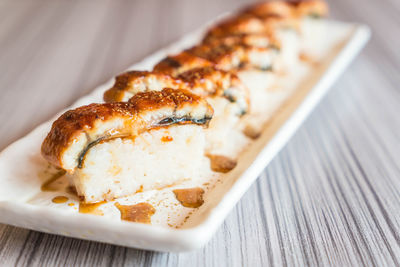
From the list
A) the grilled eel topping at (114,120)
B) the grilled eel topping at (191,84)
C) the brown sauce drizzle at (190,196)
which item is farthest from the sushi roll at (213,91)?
the brown sauce drizzle at (190,196)

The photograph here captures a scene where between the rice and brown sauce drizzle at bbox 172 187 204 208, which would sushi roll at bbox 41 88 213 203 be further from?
brown sauce drizzle at bbox 172 187 204 208

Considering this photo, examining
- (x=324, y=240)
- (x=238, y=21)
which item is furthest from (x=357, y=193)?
(x=238, y=21)

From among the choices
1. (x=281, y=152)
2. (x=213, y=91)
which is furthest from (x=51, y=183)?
(x=281, y=152)

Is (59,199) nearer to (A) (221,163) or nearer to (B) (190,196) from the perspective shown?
(B) (190,196)

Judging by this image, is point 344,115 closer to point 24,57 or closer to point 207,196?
point 207,196

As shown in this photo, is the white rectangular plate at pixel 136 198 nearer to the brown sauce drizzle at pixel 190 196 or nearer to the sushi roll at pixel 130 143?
the brown sauce drizzle at pixel 190 196

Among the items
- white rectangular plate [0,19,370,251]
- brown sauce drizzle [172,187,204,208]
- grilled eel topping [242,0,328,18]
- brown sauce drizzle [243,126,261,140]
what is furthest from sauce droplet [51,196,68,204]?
grilled eel topping [242,0,328,18]
